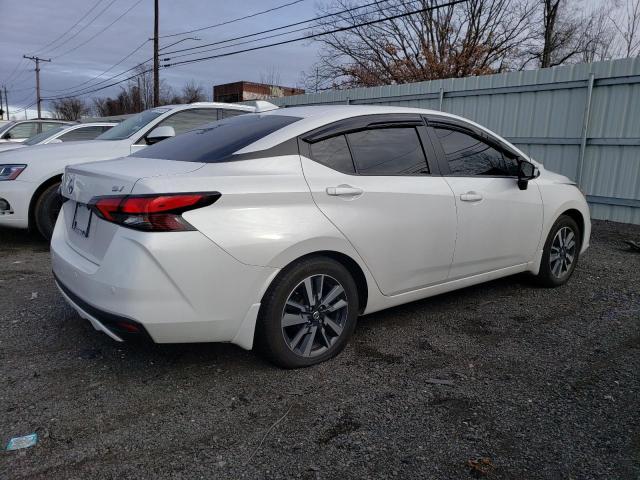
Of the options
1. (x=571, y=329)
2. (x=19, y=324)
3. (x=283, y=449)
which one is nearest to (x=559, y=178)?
(x=571, y=329)

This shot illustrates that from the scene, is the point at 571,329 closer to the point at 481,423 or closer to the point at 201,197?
the point at 481,423

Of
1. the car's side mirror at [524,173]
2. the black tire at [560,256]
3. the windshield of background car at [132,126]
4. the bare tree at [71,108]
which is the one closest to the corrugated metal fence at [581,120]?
the black tire at [560,256]

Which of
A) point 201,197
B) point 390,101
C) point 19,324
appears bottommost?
point 19,324

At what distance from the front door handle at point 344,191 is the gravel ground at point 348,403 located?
1052 millimetres

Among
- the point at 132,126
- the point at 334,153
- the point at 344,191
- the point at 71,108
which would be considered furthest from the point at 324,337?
the point at 71,108

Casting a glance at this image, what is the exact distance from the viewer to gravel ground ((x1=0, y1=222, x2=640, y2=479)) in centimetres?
224

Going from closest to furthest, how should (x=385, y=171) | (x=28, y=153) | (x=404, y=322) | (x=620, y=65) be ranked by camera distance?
(x=385, y=171) < (x=404, y=322) < (x=28, y=153) < (x=620, y=65)

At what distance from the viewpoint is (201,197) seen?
8.51 feet

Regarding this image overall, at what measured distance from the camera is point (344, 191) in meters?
3.09

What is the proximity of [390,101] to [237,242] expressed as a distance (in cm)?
1054

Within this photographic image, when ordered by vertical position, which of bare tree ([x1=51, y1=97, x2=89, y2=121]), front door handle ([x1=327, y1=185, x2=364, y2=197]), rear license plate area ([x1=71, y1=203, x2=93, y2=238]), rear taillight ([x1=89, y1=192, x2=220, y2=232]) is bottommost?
rear license plate area ([x1=71, y1=203, x2=93, y2=238])

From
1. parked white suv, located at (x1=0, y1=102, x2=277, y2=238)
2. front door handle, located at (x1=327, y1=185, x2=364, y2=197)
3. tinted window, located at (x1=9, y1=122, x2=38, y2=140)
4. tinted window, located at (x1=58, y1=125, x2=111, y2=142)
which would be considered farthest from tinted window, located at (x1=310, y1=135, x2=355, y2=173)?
tinted window, located at (x1=9, y1=122, x2=38, y2=140)

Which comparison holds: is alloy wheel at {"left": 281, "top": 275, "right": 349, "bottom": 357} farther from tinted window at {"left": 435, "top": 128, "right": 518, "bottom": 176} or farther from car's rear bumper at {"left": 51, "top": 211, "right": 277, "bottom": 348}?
tinted window at {"left": 435, "top": 128, "right": 518, "bottom": 176}

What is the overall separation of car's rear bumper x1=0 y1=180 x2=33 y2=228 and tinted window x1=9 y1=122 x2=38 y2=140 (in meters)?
8.11
